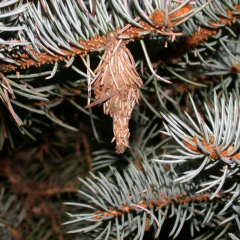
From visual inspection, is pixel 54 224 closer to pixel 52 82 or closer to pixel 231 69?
pixel 52 82

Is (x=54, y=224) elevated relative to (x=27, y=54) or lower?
lower

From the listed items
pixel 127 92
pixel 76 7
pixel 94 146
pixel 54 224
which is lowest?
pixel 54 224

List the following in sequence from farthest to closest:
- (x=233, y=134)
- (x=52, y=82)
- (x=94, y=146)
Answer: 1. (x=94, y=146)
2. (x=52, y=82)
3. (x=233, y=134)

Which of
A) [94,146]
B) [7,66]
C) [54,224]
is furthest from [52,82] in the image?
[54,224]

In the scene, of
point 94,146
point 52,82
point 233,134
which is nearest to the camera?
point 233,134

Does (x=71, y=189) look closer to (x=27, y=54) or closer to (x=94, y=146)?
(x=94, y=146)

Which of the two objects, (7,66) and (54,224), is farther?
(54,224)

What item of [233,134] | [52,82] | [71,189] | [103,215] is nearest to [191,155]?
[233,134]
